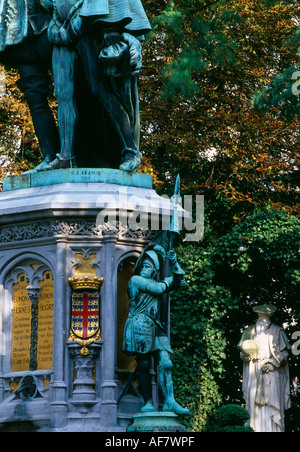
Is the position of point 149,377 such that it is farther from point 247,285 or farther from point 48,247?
point 247,285

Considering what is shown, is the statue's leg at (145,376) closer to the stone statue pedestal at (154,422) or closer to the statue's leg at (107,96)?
the stone statue pedestal at (154,422)

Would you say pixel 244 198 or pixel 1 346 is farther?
pixel 244 198

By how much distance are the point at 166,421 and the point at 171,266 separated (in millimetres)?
1430

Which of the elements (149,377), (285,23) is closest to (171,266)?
(149,377)

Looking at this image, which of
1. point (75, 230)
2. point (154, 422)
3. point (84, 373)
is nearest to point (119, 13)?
point (75, 230)

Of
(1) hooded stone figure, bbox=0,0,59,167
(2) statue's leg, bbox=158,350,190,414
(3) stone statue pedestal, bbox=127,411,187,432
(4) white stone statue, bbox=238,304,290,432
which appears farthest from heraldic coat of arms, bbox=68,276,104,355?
(4) white stone statue, bbox=238,304,290,432

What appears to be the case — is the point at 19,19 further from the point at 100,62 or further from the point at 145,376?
the point at 145,376

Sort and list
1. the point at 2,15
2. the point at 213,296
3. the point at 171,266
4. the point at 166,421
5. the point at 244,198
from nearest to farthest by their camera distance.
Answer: the point at 166,421 < the point at 171,266 < the point at 2,15 < the point at 213,296 < the point at 244,198

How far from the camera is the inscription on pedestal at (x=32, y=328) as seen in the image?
33.0 ft

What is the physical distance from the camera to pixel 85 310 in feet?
32.7

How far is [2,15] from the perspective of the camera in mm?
10969

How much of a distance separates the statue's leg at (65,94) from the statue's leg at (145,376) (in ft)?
6.79

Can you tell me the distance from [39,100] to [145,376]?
9.97 ft

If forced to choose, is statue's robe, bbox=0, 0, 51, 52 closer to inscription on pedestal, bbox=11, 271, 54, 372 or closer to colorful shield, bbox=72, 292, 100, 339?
inscription on pedestal, bbox=11, 271, 54, 372
